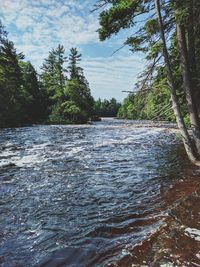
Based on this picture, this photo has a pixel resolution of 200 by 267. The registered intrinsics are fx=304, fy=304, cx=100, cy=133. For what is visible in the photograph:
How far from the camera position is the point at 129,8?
38.1ft

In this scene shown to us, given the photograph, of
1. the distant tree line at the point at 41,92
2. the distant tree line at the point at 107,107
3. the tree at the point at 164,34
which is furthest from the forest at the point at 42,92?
the distant tree line at the point at 107,107

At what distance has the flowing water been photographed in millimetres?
4912

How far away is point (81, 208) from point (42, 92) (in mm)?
59390

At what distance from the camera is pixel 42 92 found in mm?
64375

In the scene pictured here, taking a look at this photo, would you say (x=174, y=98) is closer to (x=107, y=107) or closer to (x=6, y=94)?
(x=6, y=94)

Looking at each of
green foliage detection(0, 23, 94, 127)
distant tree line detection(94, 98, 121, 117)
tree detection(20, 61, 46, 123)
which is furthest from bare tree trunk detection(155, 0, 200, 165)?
distant tree line detection(94, 98, 121, 117)

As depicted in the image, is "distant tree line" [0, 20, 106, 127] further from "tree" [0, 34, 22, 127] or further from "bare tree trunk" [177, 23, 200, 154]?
"bare tree trunk" [177, 23, 200, 154]

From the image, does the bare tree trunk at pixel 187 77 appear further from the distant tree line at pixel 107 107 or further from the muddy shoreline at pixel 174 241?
the distant tree line at pixel 107 107

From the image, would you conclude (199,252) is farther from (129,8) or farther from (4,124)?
(4,124)

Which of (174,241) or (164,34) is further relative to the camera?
(164,34)

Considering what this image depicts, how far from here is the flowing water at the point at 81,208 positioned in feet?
16.1

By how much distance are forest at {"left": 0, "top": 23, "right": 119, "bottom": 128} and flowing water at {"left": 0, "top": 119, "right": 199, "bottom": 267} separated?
3015 centimetres

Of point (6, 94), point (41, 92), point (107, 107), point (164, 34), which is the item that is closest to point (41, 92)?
point (41, 92)

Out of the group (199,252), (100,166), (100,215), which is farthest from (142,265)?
(100,166)
